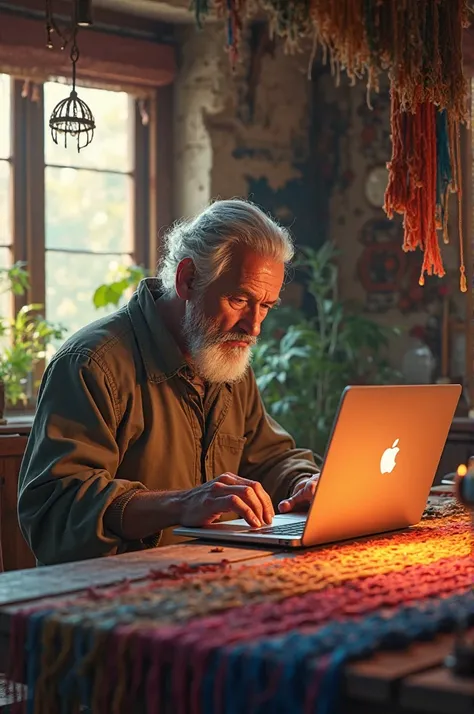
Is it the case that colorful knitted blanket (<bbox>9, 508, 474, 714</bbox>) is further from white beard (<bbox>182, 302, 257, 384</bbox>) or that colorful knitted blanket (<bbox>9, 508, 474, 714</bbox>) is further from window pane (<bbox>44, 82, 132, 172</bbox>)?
window pane (<bbox>44, 82, 132, 172</bbox>)

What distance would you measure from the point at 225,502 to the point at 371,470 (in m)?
0.32

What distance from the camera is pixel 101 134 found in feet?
20.2

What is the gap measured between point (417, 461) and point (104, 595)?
40.4 inches

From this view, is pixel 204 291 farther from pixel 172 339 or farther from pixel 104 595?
pixel 104 595

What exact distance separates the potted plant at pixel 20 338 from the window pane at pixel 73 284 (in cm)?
18

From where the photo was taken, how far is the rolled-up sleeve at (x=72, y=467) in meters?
2.66

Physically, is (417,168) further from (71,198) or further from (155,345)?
(71,198)

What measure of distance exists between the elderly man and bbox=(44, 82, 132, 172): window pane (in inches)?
114

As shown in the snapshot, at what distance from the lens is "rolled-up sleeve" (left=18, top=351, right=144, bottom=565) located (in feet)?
8.72

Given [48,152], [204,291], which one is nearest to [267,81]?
[48,152]

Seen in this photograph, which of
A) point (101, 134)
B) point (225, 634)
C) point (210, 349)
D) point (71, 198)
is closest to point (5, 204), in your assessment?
point (71, 198)

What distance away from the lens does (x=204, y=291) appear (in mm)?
3070


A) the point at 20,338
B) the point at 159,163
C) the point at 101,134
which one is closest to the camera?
the point at 20,338

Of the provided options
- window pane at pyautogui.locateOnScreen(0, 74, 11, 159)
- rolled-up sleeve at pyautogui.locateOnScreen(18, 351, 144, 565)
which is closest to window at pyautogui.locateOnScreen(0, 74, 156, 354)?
window pane at pyautogui.locateOnScreen(0, 74, 11, 159)
